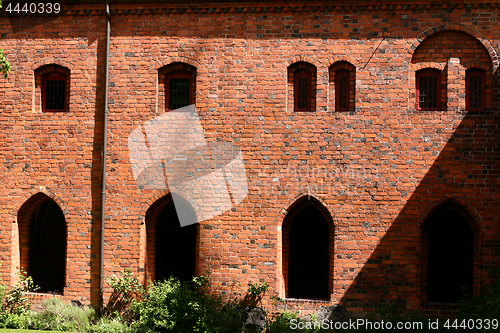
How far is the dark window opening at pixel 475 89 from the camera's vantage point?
33.0 ft

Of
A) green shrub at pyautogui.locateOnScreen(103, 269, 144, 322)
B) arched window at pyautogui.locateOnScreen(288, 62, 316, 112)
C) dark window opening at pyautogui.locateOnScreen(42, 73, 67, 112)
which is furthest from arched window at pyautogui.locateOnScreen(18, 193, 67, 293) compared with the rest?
arched window at pyautogui.locateOnScreen(288, 62, 316, 112)

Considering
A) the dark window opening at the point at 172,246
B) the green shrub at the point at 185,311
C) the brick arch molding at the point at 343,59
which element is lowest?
the green shrub at the point at 185,311

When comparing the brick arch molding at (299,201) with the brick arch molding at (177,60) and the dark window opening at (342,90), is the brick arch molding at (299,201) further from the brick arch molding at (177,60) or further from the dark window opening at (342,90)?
the brick arch molding at (177,60)

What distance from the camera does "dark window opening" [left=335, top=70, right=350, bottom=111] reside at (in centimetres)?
1037

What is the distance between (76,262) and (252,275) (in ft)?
13.7

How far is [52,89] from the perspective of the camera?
11.0 metres

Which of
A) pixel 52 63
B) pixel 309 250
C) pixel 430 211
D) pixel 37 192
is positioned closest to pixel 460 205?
pixel 430 211

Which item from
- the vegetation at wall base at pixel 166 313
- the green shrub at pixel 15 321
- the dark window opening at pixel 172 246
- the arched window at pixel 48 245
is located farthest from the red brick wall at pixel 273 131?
the dark window opening at pixel 172 246

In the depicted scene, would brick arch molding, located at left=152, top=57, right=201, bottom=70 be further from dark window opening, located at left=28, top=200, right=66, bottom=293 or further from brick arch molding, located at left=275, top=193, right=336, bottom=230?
dark window opening, located at left=28, top=200, right=66, bottom=293

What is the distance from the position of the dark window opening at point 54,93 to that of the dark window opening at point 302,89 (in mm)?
5705

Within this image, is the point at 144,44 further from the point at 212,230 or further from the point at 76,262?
the point at 76,262

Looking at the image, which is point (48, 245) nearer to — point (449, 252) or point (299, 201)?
point (299, 201)

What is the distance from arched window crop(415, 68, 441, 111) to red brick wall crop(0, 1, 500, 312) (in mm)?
235

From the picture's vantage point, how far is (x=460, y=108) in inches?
394
